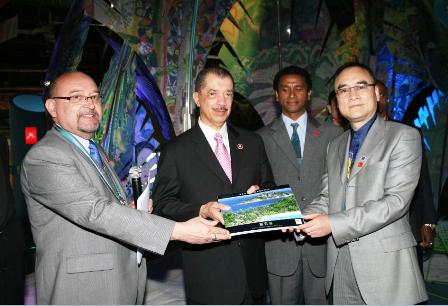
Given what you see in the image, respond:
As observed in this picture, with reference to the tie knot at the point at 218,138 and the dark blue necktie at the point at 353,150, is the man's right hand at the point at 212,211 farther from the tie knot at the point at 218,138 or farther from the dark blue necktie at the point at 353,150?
the dark blue necktie at the point at 353,150

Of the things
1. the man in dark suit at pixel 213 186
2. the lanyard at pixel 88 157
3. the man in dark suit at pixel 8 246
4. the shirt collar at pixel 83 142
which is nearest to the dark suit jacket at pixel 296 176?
the man in dark suit at pixel 213 186

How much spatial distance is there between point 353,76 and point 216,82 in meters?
0.82

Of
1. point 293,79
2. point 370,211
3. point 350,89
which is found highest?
point 293,79

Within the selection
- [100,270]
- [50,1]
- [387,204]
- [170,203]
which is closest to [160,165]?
[170,203]

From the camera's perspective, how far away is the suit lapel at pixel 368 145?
230 centimetres

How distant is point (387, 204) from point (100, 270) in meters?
1.50

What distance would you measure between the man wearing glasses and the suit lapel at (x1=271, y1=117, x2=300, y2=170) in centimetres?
78

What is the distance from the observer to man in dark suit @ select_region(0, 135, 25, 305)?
3.09 meters

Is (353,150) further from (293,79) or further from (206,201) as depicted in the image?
(293,79)

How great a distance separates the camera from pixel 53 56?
4.68 m

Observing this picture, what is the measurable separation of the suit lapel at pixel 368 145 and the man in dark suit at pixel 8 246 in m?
2.45

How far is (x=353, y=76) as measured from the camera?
2406 millimetres

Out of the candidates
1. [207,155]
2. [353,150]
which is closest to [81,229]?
[207,155]

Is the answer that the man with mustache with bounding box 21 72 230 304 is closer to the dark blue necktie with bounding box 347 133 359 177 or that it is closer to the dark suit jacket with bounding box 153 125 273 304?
the dark suit jacket with bounding box 153 125 273 304
